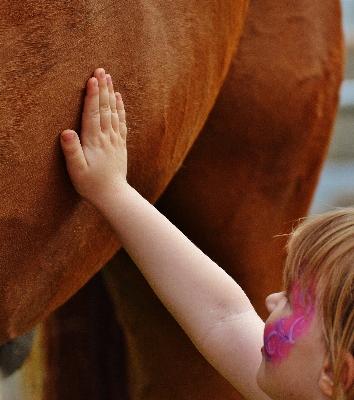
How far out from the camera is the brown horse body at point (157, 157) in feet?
1.82

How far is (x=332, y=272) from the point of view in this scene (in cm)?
49

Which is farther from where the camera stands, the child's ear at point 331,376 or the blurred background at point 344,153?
the blurred background at point 344,153

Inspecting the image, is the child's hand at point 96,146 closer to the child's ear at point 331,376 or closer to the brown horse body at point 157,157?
the brown horse body at point 157,157

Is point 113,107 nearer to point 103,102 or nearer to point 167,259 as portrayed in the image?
point 103,102

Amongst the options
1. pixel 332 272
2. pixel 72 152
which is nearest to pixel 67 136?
pixel 72 152

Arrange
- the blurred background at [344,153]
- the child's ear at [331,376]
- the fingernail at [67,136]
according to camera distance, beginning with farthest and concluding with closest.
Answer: the blurred background at [344,153] < the fingernail at [67,136] < the child's ear at [331,376]

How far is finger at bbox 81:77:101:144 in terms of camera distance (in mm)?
582

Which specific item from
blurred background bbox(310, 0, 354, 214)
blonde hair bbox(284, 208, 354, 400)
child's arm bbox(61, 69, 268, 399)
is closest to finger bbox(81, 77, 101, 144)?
child's arm bbox(61, 69, 268, 399)

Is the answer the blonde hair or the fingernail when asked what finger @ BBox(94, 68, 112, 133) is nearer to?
the fingernail

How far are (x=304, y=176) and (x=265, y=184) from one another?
0.21ft

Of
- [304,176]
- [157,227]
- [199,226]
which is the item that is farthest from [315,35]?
[157,227]

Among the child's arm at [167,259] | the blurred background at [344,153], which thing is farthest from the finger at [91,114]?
the blurred background at [344,153]

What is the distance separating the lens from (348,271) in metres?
0.48

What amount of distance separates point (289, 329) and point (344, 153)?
7.77ft
